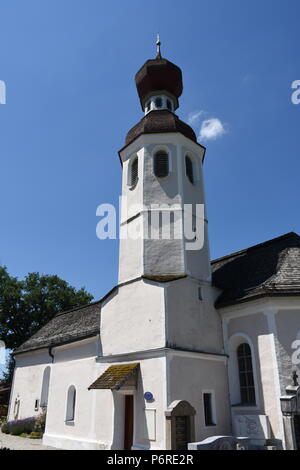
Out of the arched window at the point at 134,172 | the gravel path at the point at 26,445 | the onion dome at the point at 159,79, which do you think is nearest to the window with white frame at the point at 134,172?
the arched window at the point at 134,172

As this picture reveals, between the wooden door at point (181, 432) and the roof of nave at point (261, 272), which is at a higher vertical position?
the roof of nave at point (261, 272)

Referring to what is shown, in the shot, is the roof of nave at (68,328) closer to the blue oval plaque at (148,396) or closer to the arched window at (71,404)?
the arched window at (71,404)

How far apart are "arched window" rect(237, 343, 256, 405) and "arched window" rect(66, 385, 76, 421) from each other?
26.1 ft

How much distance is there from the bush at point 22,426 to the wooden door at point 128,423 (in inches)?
386

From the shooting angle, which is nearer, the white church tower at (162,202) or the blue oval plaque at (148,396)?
the blue oval plaque at (148,396)

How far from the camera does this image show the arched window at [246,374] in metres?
13.5

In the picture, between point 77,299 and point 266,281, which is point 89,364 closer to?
point 266,281

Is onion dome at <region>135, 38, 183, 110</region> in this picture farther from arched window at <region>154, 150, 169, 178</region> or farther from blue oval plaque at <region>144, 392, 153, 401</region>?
blue oval plaque at <region>144, 392, 153, 401</region>

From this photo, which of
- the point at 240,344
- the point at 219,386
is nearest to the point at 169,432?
the point at 219,386

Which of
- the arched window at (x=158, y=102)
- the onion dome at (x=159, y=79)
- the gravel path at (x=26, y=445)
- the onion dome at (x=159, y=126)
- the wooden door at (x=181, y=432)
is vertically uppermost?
the onion dome at (x=159, y=79)

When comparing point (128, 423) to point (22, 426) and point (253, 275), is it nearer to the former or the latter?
point (253, 275)

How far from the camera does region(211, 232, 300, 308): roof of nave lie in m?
13.6

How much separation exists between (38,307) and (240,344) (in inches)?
1163

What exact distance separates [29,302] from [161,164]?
2771 cm
